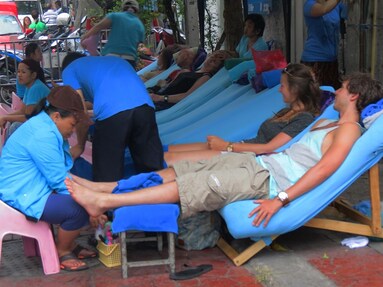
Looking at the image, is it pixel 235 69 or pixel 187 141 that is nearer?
pixel 187 141

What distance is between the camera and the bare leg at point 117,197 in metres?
3.71

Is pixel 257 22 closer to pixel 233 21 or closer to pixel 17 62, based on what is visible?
pixel 233 21

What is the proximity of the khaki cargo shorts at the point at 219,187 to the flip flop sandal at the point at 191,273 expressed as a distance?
0.32 m

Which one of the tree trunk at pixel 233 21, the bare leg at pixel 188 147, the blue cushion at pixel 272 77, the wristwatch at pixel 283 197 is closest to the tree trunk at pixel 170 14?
the tree trunk at pixel 233 21

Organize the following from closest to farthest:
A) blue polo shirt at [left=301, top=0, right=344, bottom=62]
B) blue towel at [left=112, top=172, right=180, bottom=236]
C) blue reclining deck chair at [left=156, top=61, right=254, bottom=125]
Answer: blue towel at [left=112, top=172, right=180, bottom=236], blue polo shirt at [left=301, top=0, right=344, bottom=62], blue reclining deck chair at [left=156, top=61, right=254, bottom=125]

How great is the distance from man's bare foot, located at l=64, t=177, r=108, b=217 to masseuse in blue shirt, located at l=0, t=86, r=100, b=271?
9cm

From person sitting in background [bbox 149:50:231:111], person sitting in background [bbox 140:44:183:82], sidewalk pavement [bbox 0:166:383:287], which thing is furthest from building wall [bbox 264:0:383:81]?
person sitting in background [bbox 140:44:183:82]

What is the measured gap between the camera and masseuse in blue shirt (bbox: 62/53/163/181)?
4.16m

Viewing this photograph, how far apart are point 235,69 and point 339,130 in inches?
126

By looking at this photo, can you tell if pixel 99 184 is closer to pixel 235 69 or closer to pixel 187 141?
pixel 187 141

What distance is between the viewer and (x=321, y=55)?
20.9 ft

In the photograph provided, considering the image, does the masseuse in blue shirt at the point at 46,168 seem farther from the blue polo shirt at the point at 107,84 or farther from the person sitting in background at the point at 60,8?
the person sitting in background at the point at 60,8

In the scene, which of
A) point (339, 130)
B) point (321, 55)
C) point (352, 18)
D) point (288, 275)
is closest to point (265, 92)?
point (321, 55)

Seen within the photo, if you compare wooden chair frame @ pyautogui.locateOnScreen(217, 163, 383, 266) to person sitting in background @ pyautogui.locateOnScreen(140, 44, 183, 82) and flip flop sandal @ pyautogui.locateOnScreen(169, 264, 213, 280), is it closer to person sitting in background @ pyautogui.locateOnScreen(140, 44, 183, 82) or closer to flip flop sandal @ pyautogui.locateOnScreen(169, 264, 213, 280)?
flip flop sandal @ pyautogui.locateOnScreen(169, 264, 213, 280)
